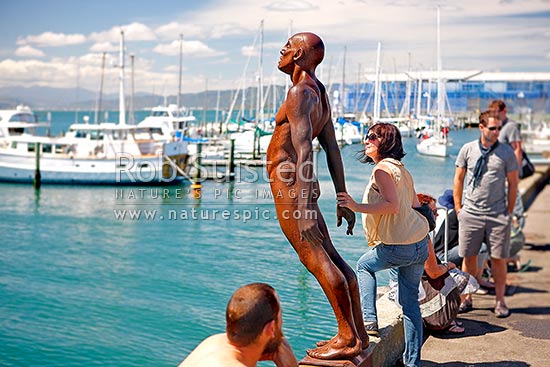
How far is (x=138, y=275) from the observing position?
1515cm

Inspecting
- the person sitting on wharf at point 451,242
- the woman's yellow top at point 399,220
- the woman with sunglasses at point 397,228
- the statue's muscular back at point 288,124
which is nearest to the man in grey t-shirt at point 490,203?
the person sitting on wharf at point 451,242

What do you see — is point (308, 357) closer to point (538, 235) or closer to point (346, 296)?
point (346, 296)

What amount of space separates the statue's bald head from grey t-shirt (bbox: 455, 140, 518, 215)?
2.96m

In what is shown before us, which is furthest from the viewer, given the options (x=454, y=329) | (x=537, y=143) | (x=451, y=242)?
(x=537, y=143)

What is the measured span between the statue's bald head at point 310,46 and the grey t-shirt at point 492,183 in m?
2.96

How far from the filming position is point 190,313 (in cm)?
1126

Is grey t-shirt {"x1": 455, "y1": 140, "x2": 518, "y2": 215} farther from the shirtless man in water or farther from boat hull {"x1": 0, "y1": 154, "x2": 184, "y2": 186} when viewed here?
boat hull {"x1": 0, "y1": 154, "x2": 184, "y2": 186}

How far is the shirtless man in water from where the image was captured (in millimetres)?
4270

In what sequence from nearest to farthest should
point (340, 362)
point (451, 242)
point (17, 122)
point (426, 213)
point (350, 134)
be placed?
point (340, 362)
point (426, 213)
point (451, 242)
point (17, 122)
point (350, 134)

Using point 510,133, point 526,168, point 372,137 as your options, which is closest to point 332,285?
point 372,137

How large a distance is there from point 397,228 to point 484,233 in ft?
7.93

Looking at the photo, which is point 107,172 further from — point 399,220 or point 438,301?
point 399,220

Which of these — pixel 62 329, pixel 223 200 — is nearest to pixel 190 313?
pixel 62 329

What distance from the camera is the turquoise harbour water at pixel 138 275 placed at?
32.2 feet
